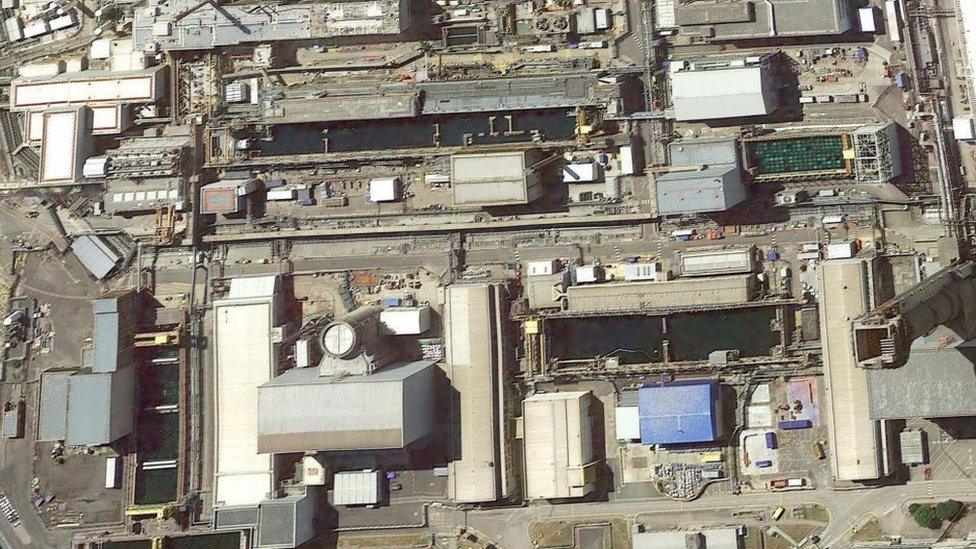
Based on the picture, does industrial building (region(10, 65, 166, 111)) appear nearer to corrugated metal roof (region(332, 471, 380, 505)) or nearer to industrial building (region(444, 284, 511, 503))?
industrial building (region(444, 284, 511, 503))

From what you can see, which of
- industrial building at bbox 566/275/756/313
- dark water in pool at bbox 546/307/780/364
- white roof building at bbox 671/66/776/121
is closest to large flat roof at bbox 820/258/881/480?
dark water in pool at bbox 546/307/780/364

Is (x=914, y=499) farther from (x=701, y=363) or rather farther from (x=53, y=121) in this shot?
(x=53, y=121)

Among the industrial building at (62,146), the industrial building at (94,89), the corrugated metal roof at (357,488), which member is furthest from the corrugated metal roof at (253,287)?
the industrial building at (94,89)

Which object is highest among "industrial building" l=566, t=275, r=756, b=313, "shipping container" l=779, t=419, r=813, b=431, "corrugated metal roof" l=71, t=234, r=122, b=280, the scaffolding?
the scaffolding

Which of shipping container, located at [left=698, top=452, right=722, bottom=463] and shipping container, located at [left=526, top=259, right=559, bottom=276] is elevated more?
shipping container, located at [left=526, top=259, right=559, bottom=276]

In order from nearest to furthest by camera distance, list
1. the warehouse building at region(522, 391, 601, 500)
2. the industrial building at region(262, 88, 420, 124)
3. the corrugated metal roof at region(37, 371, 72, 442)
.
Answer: the warehouse building at region(522, 391, 601, 500)
the corrugated metal roof at region(37, 371, 72, 442)
the industrial building at region(262, 88, 420, 124)

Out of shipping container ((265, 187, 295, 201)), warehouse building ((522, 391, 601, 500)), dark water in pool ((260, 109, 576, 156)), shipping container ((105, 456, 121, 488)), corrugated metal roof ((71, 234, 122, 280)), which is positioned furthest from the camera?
corrugated metal roof ((71, 234, 122, 280))

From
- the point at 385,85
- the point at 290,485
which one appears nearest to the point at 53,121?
the point at 385,85
